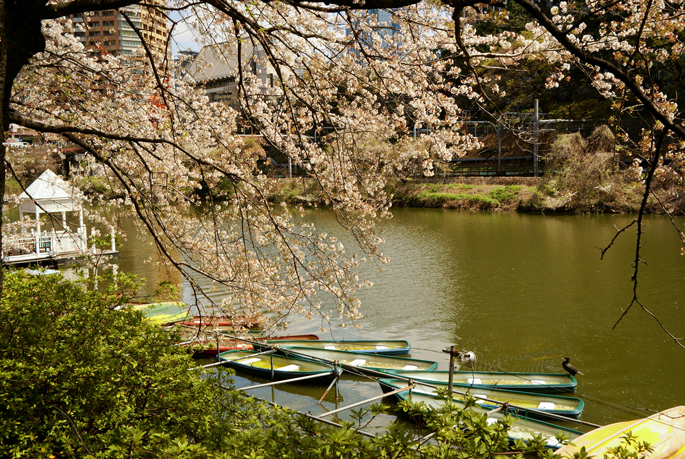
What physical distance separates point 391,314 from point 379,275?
339cm

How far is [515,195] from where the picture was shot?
29.9m

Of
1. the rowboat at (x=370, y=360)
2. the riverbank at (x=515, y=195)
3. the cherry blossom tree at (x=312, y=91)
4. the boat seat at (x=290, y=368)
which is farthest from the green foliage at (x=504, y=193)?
the cherry blossom tree at (x=312, y=91)

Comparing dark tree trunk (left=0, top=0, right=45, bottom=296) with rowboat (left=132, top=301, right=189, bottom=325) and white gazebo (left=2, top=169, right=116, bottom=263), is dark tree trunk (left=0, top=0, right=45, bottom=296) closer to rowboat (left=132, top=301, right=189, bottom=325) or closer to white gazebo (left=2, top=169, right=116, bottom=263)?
rowboat (left=132, top=301, right=189, bottom=325)

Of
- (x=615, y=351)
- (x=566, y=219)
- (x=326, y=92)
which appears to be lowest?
(x=615, y=351)

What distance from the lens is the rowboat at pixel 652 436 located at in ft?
17.1

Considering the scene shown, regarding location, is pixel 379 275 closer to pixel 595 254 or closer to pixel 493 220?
pixel 595 254

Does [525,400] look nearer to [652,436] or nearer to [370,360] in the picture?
[652,436]

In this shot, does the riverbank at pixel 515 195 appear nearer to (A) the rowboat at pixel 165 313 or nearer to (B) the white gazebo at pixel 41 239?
(B) the white gazebo at pixel 41 239

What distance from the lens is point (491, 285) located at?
565 inches

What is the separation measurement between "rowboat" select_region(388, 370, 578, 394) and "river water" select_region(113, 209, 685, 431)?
1.39ft

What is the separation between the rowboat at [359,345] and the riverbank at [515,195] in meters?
11.8

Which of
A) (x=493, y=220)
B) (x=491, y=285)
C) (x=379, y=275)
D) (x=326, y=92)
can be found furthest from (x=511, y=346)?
(x=493, y=220)

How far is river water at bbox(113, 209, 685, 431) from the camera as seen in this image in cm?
843

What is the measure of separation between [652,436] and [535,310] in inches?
270
